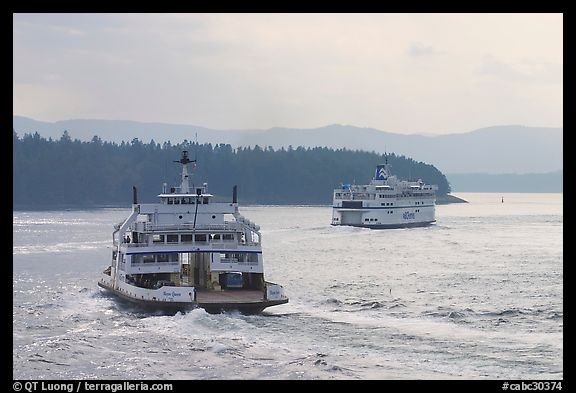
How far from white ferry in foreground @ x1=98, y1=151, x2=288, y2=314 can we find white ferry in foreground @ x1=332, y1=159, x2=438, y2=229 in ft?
216

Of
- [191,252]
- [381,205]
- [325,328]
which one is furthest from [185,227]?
[381,205]

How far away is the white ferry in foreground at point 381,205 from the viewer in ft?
353

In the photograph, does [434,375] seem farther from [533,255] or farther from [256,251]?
[533,255]

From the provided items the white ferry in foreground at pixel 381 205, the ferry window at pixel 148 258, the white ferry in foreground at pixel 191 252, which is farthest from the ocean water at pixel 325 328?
the white ferry in foreground at pixel 381 205

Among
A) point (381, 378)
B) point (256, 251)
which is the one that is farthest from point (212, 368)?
point (256, 251)

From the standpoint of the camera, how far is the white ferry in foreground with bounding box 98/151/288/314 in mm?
39375

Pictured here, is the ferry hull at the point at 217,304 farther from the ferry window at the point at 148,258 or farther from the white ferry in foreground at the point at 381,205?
the white ferry in foreground at the point at 381,205

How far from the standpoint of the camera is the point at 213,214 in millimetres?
41562

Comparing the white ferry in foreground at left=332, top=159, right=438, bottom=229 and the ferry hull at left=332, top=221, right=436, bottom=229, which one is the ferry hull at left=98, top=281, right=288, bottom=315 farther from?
the white ferry in foreground at left=332, top=159, right=438, bottom=229

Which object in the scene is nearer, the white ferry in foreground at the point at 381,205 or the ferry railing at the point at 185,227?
the ferry railing at the point at 185,227

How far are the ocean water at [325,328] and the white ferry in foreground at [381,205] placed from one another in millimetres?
43293

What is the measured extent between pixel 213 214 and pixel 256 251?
3391 millimetres
